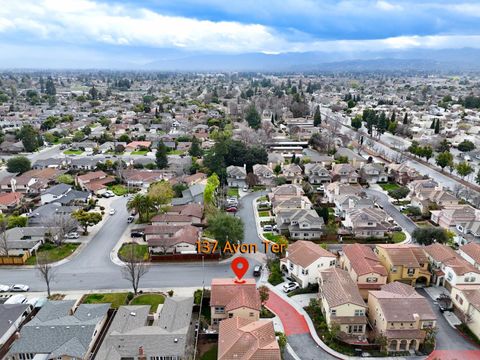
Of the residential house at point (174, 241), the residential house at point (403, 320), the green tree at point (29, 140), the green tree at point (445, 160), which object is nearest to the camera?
the residential house at point (403, 320)

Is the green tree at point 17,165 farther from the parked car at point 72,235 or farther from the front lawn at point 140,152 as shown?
the parked car at point 72,235

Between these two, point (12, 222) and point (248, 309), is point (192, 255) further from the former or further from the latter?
point (12, 222)

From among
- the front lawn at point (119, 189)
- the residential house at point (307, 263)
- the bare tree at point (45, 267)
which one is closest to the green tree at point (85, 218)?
the bare tree at point (45, 267)

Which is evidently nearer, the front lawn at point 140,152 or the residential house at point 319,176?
the residential house at point 319,176

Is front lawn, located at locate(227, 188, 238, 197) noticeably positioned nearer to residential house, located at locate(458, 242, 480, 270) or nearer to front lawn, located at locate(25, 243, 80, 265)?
front lawn, located at locate(25, 243, 80, 265)

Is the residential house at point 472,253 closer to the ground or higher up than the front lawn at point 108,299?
higher up

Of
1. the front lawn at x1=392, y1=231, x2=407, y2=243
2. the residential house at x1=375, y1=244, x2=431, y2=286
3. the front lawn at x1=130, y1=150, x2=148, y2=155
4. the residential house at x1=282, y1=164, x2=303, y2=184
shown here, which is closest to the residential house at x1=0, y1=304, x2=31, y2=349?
the residential house at x1=375, y1=244, x2=431, y2=286
